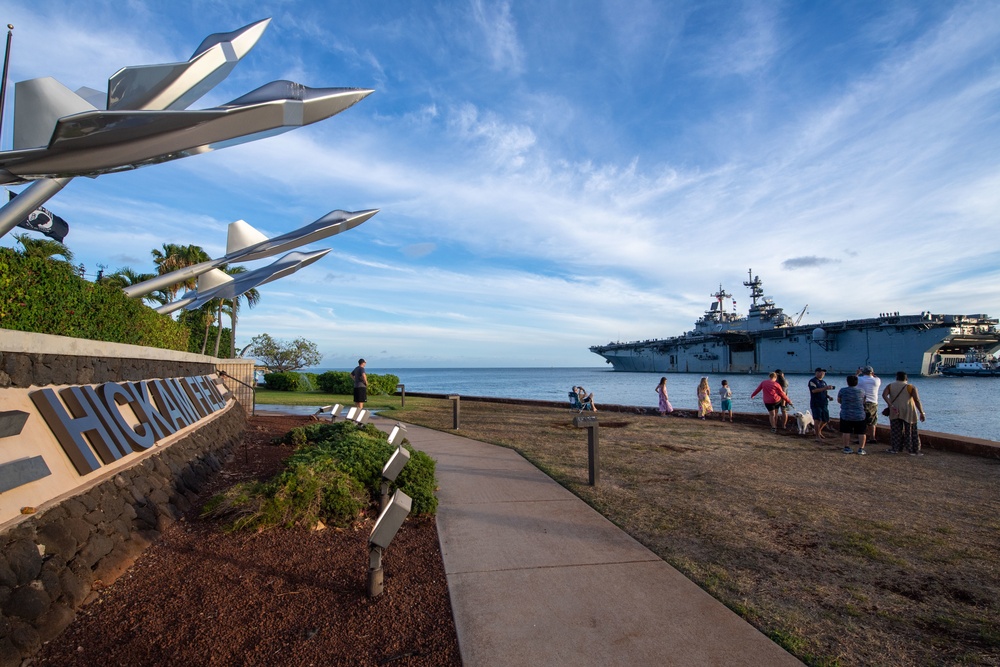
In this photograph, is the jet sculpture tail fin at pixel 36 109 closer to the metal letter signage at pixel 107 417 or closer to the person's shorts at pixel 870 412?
Result: the metal letter signage at pixel 107 417

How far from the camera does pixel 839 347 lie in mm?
64438

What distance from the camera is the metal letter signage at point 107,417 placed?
411 cm

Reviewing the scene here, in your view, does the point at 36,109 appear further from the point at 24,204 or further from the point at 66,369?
the point at 66,369

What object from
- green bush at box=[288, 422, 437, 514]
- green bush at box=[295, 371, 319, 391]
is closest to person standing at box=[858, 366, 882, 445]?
green bush at box=[288, 422, 437, 514]

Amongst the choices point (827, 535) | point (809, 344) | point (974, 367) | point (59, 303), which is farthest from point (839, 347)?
point (59, 303)

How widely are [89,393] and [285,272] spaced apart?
42.6ft

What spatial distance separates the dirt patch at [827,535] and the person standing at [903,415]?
33cm

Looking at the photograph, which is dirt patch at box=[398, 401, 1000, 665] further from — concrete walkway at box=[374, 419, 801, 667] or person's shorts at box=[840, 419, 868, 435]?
person's shorts at box=[840, 419, 868, 435]

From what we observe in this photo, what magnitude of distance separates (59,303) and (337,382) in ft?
76.6

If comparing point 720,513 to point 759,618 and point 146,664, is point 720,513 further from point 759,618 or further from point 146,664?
point 146,664

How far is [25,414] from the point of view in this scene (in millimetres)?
3672

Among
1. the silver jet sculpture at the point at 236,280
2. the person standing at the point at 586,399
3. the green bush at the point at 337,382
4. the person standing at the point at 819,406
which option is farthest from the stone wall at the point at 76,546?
the green bush at the point at 337,382

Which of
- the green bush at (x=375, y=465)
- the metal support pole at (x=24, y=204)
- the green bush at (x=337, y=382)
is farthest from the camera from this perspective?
the green bush at (x=337, y=382)

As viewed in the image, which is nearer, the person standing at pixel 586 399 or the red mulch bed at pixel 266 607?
the red mulch bed at pixel 266 607
